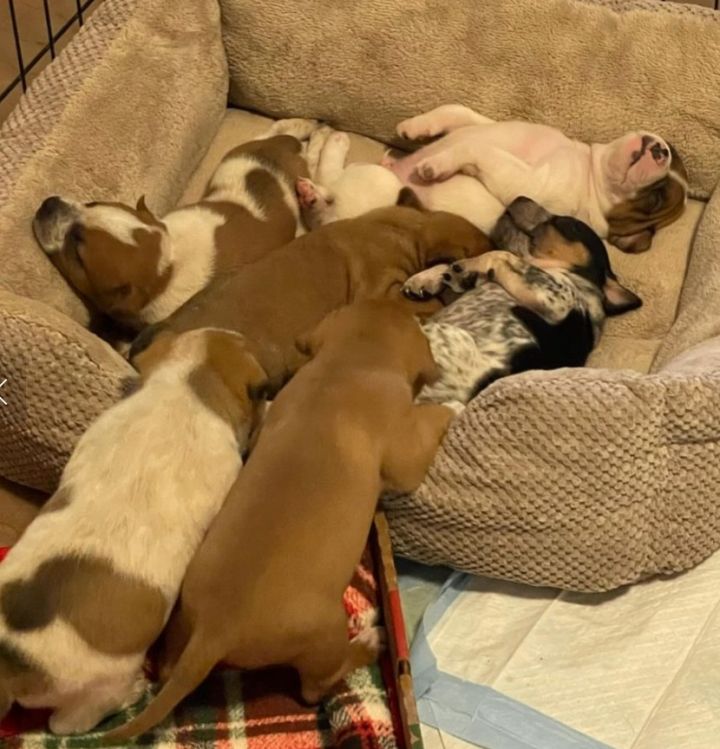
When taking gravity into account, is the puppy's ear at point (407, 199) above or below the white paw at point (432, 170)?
below

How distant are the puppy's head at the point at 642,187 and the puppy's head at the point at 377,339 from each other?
2.55ft

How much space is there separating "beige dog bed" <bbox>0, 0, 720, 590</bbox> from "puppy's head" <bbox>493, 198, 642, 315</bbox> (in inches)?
2.5

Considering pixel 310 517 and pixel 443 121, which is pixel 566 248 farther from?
pixel 310 517

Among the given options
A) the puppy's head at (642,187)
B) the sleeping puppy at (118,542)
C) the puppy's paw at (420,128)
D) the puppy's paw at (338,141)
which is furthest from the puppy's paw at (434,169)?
the sleeping puppy at (118,542)

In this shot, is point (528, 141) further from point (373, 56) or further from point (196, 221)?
point (196, 221)

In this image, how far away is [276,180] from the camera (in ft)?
7.59

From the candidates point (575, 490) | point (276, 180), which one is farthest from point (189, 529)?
point (276, 180)

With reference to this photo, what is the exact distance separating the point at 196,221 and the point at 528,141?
789 mm

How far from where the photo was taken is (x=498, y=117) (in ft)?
8.29

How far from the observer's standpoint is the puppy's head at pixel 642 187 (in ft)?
7.67

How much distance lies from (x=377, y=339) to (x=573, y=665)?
A: 66 cm

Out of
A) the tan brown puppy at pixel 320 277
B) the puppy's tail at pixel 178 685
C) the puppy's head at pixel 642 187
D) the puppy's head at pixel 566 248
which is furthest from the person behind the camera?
the puppy's head at pixel 642 187

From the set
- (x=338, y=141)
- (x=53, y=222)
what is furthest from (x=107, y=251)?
(x=338, y=141)

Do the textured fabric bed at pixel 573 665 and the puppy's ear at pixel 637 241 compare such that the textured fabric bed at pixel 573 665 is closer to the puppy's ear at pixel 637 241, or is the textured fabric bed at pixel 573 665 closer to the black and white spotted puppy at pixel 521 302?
the black and white spotted puppy at pixel 521 302
